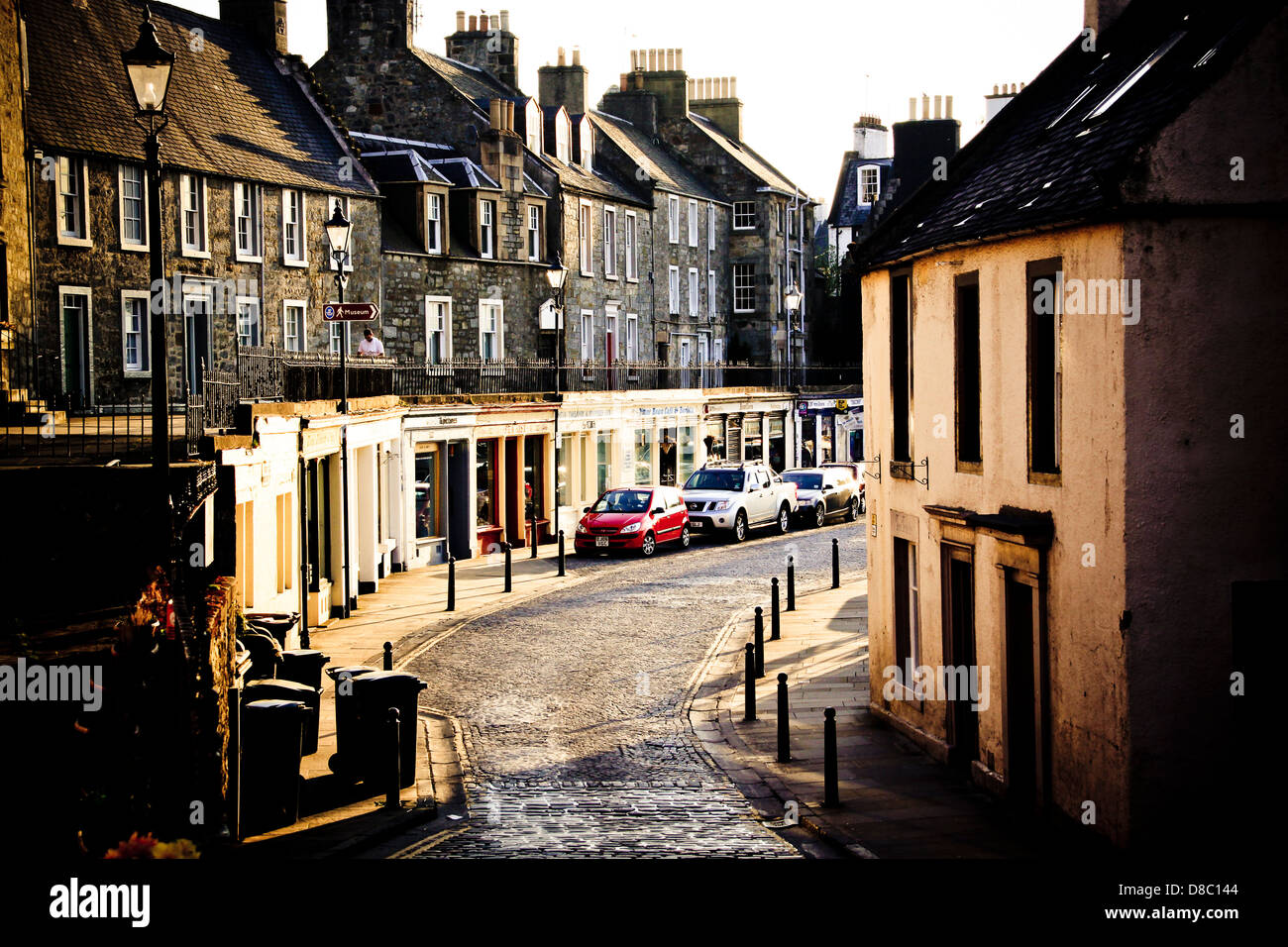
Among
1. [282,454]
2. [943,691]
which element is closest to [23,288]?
[282,454]

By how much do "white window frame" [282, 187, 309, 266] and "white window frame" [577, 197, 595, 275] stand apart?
1374 centimetres

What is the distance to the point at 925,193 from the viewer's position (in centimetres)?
1838

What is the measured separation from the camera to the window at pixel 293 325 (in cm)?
3875

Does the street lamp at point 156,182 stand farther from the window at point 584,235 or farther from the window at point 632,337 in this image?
the window at point 632,337

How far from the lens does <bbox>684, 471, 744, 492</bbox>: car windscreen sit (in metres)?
40.2

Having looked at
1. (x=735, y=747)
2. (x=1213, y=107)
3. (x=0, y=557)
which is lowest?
(x=735, y=747)

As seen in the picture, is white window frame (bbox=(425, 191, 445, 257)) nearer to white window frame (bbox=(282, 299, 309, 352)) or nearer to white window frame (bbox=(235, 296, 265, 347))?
white window frame (bbox=(282, 299, 309, 352))

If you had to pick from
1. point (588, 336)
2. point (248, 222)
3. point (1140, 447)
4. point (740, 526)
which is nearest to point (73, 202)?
point (248, 222)

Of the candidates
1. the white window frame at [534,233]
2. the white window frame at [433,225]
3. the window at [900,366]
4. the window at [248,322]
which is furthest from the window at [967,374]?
the white window frame at [534,233]

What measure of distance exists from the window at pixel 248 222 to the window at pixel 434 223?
654 centimetres

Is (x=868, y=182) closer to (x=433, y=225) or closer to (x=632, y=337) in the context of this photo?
(x=632, y=337)

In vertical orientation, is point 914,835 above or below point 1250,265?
below

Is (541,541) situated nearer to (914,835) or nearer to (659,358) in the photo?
(659,358)
